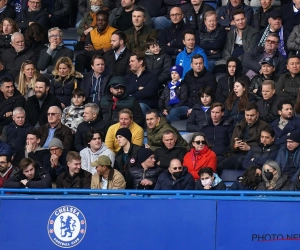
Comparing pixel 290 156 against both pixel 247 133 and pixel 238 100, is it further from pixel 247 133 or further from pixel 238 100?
pixel 238 100

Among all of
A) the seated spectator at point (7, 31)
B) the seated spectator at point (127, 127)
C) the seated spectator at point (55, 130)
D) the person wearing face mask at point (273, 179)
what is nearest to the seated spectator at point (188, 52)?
the seated spectator at point (127, 127)

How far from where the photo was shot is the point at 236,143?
18484mm

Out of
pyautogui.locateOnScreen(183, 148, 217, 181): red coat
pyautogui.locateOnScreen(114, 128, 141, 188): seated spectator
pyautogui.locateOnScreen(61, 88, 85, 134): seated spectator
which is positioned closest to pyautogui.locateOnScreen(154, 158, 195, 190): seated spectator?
pyautogui.locateOnScreen(183, 148, 217, 181): red coat

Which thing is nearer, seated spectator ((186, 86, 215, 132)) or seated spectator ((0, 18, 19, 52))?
seated spectator ((186, 86, 215, 132))

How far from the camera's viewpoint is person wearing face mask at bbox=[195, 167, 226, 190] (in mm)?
16688

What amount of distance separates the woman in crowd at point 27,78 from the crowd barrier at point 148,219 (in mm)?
4647

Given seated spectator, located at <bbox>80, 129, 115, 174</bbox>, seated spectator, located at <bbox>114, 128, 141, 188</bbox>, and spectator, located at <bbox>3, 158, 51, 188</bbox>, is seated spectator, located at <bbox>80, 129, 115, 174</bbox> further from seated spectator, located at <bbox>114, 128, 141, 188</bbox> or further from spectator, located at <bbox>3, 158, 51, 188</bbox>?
spectator, located at <bbox>3, 158, 51, 188</bbox>

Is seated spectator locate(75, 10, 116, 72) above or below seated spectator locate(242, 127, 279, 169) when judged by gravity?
above

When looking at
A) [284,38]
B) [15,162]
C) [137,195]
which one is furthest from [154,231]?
[284,38]

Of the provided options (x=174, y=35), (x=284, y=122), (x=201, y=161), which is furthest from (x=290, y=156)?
(x=174, y=35)

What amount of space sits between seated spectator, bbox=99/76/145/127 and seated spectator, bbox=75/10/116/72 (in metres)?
1.56

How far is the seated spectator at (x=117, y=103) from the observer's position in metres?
19.7

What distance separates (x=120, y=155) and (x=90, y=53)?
11.7 ft

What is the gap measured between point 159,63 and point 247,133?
280 cm
